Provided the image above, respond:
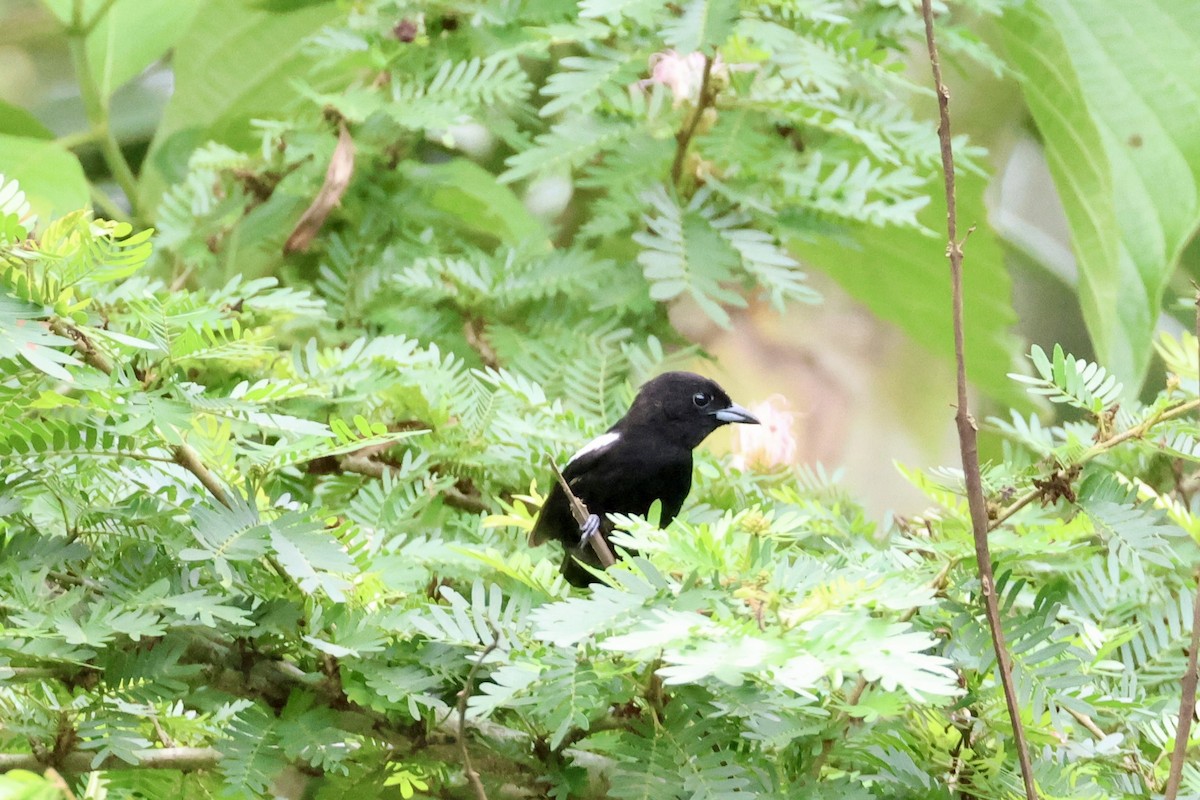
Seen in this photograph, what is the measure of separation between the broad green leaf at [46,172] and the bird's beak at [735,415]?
3.12ft

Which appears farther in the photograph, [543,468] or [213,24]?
[213,24]

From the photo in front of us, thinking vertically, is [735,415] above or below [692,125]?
below

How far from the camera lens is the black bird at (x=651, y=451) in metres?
1.46

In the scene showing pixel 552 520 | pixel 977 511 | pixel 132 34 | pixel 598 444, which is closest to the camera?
pixel 977 511

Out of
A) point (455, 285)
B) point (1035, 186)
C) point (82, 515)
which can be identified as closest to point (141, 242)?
point (82, 515)

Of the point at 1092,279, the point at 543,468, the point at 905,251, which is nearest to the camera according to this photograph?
the point at 543,468

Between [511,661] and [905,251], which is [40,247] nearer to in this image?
[511,661]

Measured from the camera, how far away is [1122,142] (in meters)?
1.74

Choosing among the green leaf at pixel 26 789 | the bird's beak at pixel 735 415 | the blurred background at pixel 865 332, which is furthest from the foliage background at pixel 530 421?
the blurred background at pixel 865 332

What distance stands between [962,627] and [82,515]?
662 millimetres

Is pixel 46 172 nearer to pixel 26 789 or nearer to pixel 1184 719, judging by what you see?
pixel 26 789

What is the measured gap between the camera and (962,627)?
822mm

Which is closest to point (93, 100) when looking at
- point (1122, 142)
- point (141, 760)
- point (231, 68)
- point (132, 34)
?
point (132, 34)

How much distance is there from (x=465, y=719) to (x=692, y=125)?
1018 mm
